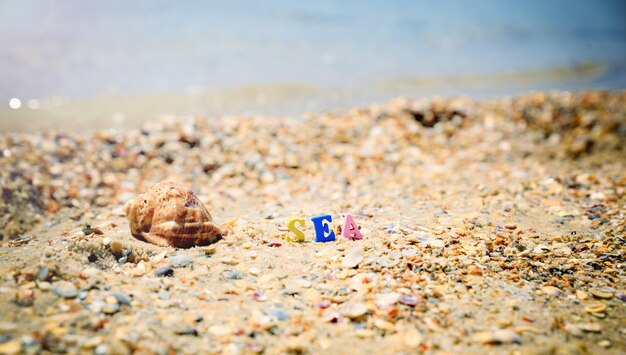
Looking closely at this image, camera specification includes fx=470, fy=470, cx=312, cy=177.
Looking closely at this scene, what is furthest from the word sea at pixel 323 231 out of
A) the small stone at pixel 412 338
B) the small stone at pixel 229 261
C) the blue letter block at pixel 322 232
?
the small stone at pixel 412 338

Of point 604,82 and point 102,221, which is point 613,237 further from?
point 604,82

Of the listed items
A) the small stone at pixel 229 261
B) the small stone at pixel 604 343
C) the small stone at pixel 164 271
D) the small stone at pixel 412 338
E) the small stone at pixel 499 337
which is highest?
the small stone at pixel 229 261

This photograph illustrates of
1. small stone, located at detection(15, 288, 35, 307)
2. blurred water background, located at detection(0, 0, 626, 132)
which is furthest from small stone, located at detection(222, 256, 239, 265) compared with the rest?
blurred water background, located at detection(0, 0, 626, 132)

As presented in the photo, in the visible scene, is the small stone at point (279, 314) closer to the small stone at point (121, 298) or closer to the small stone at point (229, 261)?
the small stone at point (229, 261)

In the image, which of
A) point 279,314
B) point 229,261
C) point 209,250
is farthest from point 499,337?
point 209,250

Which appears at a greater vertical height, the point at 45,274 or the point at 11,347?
the point at 45,274

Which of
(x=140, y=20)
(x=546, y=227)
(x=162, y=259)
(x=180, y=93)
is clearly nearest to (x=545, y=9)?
(x=140, y=20)

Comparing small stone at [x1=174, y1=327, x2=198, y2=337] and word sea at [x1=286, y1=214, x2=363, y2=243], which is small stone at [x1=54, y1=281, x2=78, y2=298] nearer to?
small stone at [x1=174, y1=327, x2=198, y2=337]

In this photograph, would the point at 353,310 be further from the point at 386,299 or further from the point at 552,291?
the point at 552,291

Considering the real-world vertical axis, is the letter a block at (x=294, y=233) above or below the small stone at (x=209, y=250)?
above
